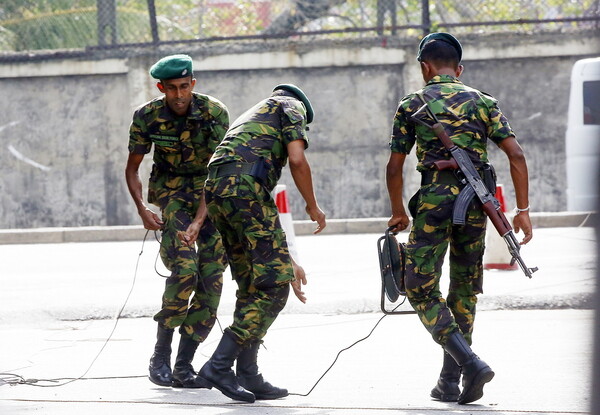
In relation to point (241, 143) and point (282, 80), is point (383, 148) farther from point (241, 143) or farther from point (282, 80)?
point (241, 143)

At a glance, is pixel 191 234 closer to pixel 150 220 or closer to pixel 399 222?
pixel 150 220

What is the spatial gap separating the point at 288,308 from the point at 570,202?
233 inches

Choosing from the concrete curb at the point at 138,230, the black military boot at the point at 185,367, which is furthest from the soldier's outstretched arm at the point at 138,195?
the concrete curb at the point at 138,230

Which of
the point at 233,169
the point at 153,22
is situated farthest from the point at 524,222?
the point at 153,22

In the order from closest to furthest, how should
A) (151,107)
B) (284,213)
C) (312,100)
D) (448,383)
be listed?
(448,383) → (151,107) → (284,213) → (312,100)

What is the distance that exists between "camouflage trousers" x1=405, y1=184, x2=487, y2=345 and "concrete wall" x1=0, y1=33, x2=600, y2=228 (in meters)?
10.5

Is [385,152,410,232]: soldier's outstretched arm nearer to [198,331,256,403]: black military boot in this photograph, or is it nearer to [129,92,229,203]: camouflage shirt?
[198,331,256,403]: black military boot

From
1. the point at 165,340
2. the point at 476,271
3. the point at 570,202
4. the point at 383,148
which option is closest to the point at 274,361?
the point at 165,340

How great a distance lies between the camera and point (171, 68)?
517 centimetres

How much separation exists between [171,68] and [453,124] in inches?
54.8

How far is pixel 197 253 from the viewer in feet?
17.7

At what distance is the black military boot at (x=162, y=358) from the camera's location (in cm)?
535

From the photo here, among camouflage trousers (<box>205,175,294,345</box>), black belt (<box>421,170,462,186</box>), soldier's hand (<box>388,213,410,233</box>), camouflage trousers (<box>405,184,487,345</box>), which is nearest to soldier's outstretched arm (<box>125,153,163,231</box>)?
camouflage trousers (<box>205,175,294,345</box>)

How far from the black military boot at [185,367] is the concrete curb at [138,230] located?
8406 millimetres
